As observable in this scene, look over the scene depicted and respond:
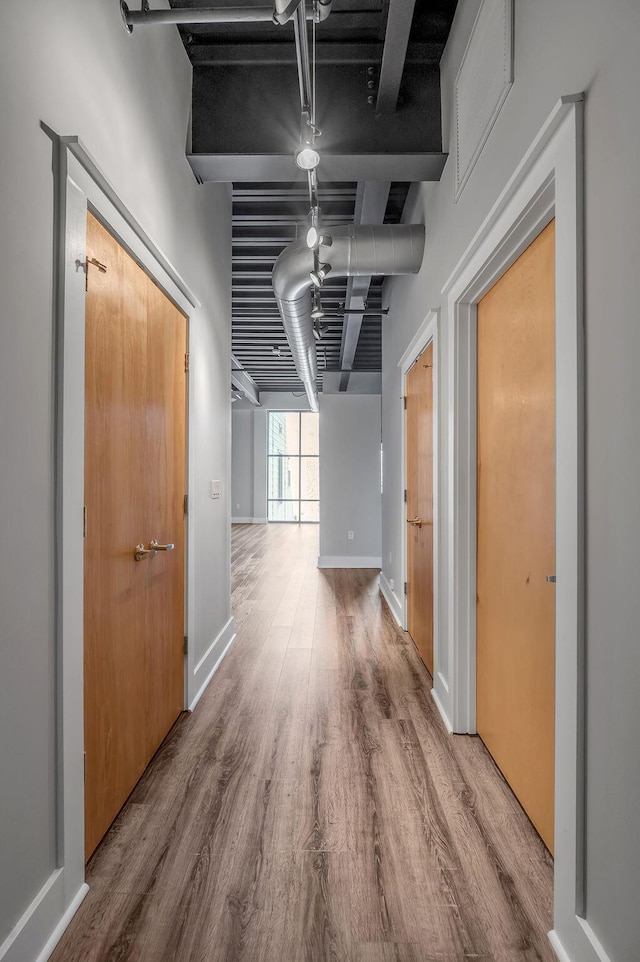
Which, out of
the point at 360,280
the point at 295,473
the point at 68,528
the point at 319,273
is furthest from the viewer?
the point at 295,473

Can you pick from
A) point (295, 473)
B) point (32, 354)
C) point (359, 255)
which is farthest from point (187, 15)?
point (295, 473)

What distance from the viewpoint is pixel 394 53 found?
7.25ft

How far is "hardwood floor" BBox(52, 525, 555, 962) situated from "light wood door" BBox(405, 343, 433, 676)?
59 centimetres

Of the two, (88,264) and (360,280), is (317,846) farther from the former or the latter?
(360,280)

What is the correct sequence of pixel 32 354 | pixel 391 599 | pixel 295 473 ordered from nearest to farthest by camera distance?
pixel 32 354 < pixel 391 599 < pixel 295 473

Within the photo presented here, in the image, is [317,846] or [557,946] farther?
[317,846]

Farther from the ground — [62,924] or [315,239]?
[315,239]

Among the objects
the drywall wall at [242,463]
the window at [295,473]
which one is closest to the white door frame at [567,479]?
the drywall wall at [242,463]

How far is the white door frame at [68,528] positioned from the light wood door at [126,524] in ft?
0.34

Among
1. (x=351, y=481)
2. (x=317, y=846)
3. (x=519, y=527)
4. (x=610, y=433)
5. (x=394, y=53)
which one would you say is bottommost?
(x=317, y=846)

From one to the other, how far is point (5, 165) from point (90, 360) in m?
0.55

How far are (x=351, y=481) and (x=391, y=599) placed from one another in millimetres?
2567

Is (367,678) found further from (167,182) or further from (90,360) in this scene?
(167,182)

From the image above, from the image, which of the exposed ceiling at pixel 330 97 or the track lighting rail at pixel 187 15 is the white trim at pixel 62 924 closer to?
the track lighting rail at pixel 187 15
